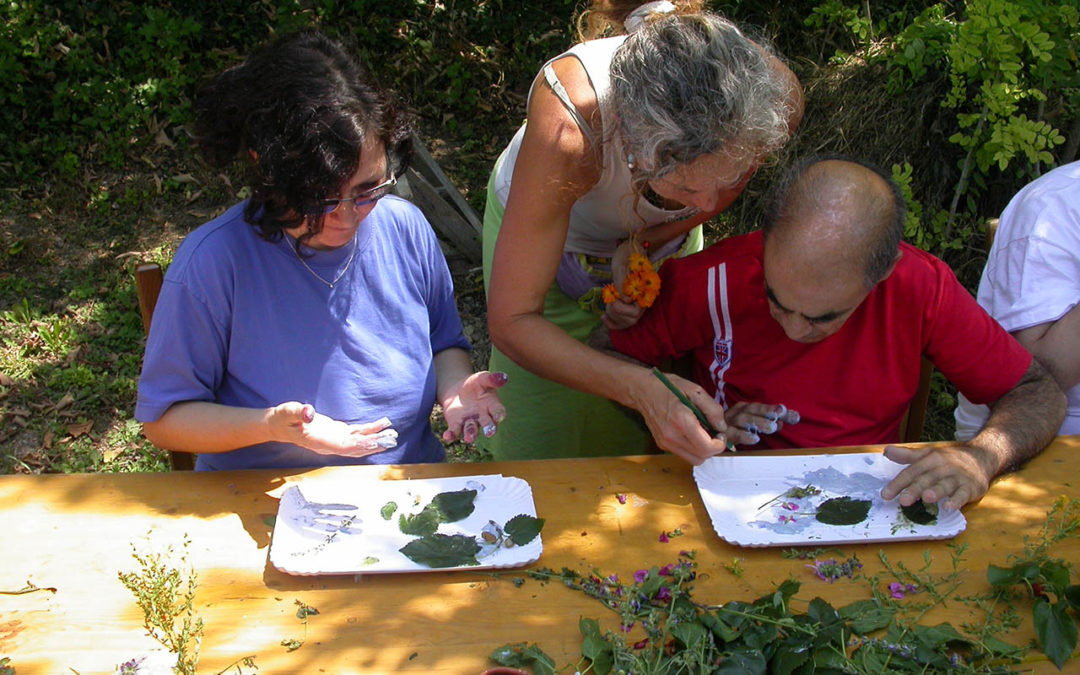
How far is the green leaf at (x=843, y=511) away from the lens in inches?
78.7

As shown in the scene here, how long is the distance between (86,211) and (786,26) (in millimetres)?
4005

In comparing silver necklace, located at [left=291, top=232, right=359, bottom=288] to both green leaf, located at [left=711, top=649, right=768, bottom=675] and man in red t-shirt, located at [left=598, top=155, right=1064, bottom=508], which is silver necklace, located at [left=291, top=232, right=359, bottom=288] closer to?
man in red t-shirt, located at [left=598, top=155, right=1064, bottom=508]

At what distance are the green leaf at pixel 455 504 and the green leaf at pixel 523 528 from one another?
10 cm

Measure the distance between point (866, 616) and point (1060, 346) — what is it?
45.4 inches

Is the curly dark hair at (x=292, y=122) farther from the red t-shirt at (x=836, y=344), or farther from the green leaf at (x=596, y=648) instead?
the green leaf at (x=596, y=648)

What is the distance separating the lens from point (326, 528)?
6.28 ft

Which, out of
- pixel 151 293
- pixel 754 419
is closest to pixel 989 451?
pixel 754 419

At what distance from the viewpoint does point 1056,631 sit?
1.67 m

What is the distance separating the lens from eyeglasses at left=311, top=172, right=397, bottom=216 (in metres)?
2.08

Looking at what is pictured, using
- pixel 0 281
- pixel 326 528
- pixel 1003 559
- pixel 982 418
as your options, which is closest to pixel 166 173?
pixel 0 281

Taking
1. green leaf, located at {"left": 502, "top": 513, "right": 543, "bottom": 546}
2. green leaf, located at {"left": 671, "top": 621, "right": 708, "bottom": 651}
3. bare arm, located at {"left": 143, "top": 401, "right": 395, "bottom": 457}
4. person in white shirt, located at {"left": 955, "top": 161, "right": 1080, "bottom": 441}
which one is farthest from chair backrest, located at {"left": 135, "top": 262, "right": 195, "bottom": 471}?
person in white shirt, located at {"left": 955, "top": 161, "right": 1080, "bottom": 441}

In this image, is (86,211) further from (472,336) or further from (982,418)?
(982,418)

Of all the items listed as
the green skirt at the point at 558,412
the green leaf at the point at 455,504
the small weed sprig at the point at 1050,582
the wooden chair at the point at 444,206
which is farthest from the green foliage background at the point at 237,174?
the green leaf at the point at 455,504

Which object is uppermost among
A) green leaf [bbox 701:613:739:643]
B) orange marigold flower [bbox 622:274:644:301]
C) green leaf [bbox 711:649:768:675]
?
orange marigold flower [bbox 622:274:644:301]
